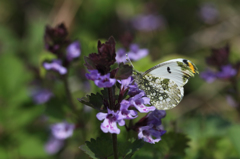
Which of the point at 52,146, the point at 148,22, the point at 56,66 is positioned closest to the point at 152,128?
the point at 56,66

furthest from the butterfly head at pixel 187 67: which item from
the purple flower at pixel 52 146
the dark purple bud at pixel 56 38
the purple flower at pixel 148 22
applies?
the purple flower at pixel 148 22

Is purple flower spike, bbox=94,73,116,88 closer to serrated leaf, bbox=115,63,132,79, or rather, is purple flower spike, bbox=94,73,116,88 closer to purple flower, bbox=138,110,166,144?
serrated leaf, bbox=115,63,132,79

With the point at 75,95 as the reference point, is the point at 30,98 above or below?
below

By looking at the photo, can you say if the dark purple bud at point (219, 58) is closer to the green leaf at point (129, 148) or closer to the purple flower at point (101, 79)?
the green leaf at point (129, 148)

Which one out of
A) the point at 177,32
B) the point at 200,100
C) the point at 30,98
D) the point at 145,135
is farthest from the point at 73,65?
the point at 177,32

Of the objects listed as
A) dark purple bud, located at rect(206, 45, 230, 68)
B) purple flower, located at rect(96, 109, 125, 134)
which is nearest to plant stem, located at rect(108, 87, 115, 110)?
purple flower, located at rect(96, 109, 125, 134)

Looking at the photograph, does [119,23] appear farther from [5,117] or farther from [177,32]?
[5,117]
